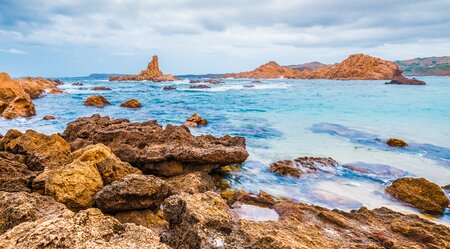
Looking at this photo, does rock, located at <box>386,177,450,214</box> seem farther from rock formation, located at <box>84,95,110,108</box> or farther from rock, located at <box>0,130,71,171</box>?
rock formation, located at <box>84,95,110,108</box>

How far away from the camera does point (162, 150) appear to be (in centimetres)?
675

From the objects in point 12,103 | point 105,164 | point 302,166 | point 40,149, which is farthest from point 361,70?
point 105,164

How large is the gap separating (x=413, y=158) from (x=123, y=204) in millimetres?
9892

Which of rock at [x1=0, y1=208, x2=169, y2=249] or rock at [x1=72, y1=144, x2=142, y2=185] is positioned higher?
rock at [x1=0, y1=208, x2=169, y2=249]

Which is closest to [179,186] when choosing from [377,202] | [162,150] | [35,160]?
[162,150]

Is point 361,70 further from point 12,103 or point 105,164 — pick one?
point 105,164

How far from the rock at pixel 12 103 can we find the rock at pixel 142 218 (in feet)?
50.7

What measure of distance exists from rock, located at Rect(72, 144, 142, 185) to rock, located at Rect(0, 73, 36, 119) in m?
13.5

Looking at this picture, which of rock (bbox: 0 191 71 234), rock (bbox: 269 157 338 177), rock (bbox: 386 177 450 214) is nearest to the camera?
rock (bbox: 0 191 71 234)

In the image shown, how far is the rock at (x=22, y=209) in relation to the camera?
2953 millimetres

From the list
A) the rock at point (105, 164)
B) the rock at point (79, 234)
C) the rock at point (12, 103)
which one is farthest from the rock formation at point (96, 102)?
the rock at point (79, 234)

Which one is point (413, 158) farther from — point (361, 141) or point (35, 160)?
point (35, 160)

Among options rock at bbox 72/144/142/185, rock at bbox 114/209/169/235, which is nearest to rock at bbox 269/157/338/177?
rock at bbox 72/144/142/185

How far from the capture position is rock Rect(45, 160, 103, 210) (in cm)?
424
